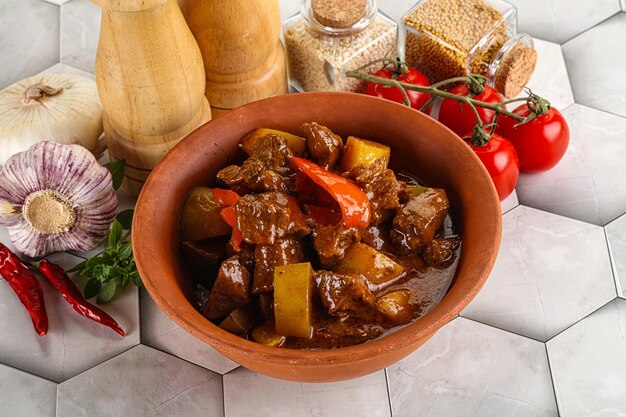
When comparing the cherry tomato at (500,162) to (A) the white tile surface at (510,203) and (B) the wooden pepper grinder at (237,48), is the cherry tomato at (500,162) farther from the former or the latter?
(B) the wooden pepper grinder at (237,48)

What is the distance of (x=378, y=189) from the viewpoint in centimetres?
204

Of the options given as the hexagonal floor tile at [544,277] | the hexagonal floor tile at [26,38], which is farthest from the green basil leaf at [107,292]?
the hexagonal floor tile at [26,38]

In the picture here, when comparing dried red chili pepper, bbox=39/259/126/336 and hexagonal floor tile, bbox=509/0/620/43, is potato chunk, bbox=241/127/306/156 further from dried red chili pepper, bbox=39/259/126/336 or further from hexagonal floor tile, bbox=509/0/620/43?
hexagonal floor tile, bbox=509/0/620/43

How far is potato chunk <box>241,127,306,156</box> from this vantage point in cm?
220

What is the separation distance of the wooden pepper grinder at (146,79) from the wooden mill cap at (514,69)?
113 centimetres

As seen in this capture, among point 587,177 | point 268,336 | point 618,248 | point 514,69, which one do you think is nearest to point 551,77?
point 514,69

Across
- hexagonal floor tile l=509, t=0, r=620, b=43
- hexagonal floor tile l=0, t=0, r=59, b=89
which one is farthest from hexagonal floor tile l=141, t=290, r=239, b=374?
hexagonal floor tile l=509, t=0, r=620, b=43

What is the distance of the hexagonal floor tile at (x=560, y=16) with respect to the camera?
3201 millimetres

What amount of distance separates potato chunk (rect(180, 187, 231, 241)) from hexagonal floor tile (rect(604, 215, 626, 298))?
1.28m

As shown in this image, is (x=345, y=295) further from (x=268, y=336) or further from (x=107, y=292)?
(x=107, y=292)

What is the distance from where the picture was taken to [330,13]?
2686 millimetres

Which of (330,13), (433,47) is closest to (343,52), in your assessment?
(330,13)

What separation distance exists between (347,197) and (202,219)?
16.8 inches

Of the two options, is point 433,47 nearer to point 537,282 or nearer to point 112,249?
point 537,282
